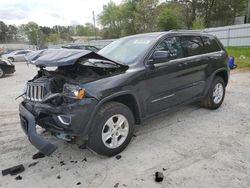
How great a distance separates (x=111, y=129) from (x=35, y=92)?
1.24 m

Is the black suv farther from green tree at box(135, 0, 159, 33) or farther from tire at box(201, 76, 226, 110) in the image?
green tree at box(135, 0, 159, 33)

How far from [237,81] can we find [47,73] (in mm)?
6814

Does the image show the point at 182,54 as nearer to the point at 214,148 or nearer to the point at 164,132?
the point at 164,132

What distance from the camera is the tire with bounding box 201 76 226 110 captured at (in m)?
4.78

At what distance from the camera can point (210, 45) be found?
15.6ft

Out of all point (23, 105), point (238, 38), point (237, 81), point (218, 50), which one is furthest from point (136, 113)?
point (238, 38)

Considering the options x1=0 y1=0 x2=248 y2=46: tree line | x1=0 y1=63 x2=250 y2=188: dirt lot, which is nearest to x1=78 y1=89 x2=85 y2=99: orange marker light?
x1=0 y1=63 x2=250 y2=188: dirt lot

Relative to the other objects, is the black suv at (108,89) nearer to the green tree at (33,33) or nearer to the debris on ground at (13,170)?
the debris on ground at (13,170)

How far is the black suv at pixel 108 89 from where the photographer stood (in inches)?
109

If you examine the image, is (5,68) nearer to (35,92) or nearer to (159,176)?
(35,92)

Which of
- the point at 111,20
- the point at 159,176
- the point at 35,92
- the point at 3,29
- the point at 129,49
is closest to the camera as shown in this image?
the point at 159,176

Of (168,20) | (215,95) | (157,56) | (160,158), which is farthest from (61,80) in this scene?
(168,20)

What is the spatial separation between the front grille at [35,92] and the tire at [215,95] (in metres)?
3.39

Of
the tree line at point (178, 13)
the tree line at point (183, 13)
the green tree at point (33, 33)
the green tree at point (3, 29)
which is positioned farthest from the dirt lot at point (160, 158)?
the green tree at point (3, 29)
